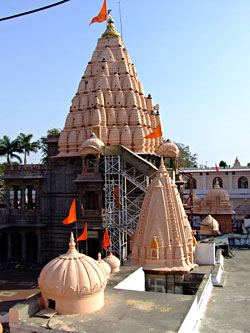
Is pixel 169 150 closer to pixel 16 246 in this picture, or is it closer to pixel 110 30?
pixel 110 30

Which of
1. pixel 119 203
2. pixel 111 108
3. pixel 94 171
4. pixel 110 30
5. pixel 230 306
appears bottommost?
pixel 230 306

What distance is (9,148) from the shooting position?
183 feet

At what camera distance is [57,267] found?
43.7 ft

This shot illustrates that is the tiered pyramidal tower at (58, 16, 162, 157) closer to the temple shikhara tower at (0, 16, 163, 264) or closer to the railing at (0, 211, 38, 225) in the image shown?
the temple shikhara tower at (0, 16, 163, 264)

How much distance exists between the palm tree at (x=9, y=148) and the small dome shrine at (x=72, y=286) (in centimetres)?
4484

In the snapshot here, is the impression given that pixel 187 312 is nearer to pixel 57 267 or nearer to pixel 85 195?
pixel 57 267

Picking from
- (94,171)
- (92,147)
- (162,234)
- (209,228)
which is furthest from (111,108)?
(162,234)

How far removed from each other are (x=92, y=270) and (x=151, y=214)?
864 cm

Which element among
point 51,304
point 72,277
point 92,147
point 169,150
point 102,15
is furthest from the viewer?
point 102,15

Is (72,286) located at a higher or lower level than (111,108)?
lower

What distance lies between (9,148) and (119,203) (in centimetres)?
3087

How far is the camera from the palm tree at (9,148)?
2181 inches

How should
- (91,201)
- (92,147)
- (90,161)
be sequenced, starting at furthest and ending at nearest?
(91,201) < (90,161) < (92,147)

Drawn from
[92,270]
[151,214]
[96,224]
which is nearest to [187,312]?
[92,270]
